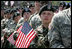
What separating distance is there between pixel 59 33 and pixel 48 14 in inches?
56.8

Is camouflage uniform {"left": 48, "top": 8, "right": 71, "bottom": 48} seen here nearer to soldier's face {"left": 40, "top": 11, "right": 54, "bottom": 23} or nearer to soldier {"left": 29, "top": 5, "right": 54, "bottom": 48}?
soldier {"left": 29, "top": 5, "right": 54, "bottom": 48}

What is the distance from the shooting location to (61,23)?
2254mm

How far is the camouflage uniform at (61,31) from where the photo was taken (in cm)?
222

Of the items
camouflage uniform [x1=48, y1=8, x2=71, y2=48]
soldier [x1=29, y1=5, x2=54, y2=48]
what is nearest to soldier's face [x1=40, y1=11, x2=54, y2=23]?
soldier [x1=29, y1=5, x2=54, y2=48]

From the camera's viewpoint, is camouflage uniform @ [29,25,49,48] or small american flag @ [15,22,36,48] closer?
camouflage uniform @ [29,25,49,48]

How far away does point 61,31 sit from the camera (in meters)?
2.26

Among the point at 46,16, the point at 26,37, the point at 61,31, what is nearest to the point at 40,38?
the point at 26,37

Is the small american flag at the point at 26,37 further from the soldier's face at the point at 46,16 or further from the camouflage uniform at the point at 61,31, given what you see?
the camouflage uniform at the point at 61,31

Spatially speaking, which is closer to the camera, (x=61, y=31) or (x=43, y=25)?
(x=61, y=31)

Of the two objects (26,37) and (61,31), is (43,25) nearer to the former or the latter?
(26,37)

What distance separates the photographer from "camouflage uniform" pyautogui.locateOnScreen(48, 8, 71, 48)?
7.28 feet

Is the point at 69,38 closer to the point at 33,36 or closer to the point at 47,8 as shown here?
the point at 33,36

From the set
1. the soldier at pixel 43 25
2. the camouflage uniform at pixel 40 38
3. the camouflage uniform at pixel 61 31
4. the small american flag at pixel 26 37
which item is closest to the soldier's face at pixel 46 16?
the soldier at pixel 43 25

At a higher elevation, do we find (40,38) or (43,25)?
(43,25)
